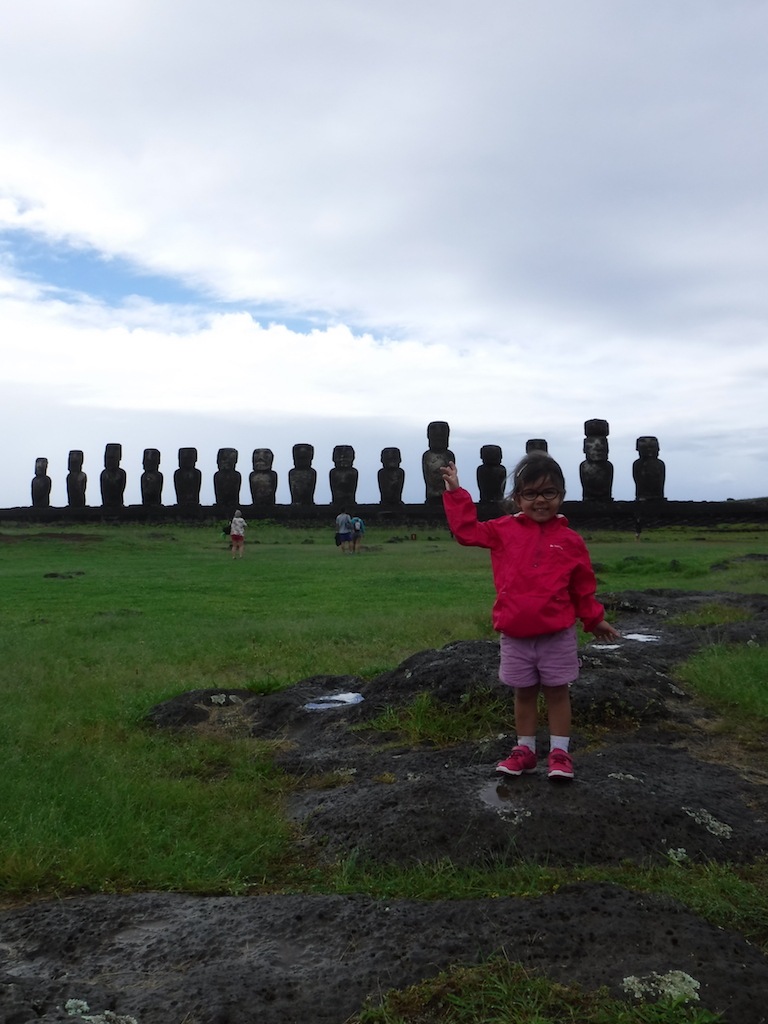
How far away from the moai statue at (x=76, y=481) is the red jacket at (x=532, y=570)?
3134 centimetres

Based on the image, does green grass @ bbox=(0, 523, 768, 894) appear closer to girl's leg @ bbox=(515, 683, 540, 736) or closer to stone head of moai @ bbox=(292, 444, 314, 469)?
girl's leg @ bbox=(515, 683, 540, 736)

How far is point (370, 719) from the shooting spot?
5465mm

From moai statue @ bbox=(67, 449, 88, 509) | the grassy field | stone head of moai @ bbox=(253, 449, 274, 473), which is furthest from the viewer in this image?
moai statue @ bbox=(67, 449, 88, 509)

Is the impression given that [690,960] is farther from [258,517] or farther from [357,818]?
[258,517]

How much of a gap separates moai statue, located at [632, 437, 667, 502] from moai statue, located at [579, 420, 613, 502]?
86cm

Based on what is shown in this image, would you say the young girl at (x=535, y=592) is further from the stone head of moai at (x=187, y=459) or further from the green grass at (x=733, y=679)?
the stone head of moai at (x=187, y=459)

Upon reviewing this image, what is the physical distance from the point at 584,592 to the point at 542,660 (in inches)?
13.6

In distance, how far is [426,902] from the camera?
113 inches

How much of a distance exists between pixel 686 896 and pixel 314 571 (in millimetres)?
14056

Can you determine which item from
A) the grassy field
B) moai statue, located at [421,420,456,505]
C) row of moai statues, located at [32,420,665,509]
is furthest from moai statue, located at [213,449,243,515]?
the grassy field

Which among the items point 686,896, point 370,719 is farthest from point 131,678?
point 686,896

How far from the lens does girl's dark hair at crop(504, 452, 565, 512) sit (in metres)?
4.12

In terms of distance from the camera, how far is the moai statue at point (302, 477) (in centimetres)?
3247

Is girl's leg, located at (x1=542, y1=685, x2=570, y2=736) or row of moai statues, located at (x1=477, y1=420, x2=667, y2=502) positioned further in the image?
row of moai statues, located at (x1=477, y1=420, x2=667, y2=502)
